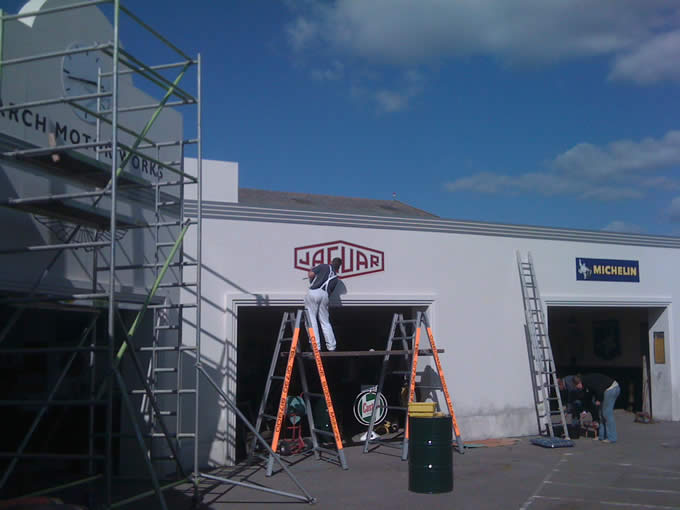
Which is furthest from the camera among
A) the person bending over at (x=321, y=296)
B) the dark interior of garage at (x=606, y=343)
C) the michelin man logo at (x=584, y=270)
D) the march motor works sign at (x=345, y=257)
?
the dark interior of garage at (x=606, y=343)

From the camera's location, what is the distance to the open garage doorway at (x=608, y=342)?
1884 cm

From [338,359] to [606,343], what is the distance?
8740 millimetres

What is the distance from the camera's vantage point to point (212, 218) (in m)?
11.9

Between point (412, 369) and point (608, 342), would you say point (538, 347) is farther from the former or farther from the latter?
point (608, 342)

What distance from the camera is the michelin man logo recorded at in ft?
51.5

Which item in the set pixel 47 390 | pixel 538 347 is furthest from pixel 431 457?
pixel 47 390

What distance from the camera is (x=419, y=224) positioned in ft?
45.3

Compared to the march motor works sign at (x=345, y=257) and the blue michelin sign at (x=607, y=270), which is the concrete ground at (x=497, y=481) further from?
the blue michelin sign at (x=607, y=270)

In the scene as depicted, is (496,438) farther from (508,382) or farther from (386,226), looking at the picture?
(386,226)

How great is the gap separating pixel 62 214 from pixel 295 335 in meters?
4.51

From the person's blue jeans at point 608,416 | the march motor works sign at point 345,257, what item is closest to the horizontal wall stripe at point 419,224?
the march motor works sign at point 345,257

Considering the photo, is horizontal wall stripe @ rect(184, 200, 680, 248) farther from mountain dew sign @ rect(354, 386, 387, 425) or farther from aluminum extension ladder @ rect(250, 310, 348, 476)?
mountain dew sign @ rect(354, 386, 387, 425)

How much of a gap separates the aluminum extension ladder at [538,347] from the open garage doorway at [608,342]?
313cm

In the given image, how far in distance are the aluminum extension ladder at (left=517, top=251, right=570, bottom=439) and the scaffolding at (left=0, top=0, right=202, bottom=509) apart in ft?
23.4
